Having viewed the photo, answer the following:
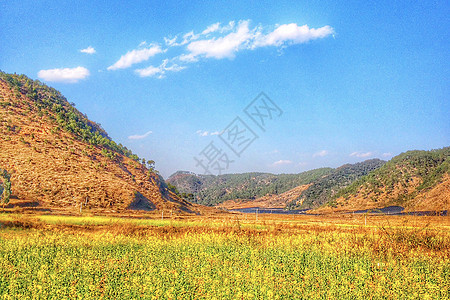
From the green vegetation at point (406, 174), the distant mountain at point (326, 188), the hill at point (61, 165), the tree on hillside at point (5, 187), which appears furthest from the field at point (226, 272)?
the distant mountain at point (326, 188)

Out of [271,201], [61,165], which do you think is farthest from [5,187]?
[271,201]

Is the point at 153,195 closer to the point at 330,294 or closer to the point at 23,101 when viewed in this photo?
the point at 23,101

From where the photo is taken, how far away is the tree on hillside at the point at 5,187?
44.4 m

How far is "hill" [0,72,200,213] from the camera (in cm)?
5338

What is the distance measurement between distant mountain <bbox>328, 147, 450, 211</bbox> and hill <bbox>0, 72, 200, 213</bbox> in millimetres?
65447

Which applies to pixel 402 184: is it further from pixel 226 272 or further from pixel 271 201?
pixel 226 272

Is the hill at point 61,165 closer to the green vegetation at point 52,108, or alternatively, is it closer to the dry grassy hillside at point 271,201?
the green vegetation at point 52,108

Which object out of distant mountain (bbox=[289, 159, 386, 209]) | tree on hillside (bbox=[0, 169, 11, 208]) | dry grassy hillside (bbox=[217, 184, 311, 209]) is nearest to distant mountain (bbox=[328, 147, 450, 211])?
distant mountain (bbox=[289, 159, 386, 209])

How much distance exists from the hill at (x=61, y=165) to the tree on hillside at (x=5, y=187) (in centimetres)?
90

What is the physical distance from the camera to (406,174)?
110625 mm

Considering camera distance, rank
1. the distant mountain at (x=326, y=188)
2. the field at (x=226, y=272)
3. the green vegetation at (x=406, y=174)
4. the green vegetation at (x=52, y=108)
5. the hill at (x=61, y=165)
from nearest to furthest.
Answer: the field at (x=226, y=272) → the hill at (x=61, y=165) → the green vegetation at (x=52, y=108) → the green vegetation at (x=406, y=174) → the distant mountain at (x=326, y=188)

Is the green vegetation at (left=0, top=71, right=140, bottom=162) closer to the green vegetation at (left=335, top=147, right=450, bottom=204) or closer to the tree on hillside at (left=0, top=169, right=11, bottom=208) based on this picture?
the tree on hillside at (left=0, top=169, right=11, bottom=208)

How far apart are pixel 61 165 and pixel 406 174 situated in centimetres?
10712

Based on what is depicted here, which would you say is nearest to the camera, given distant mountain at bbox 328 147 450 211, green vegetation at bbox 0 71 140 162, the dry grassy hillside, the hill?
the hill
